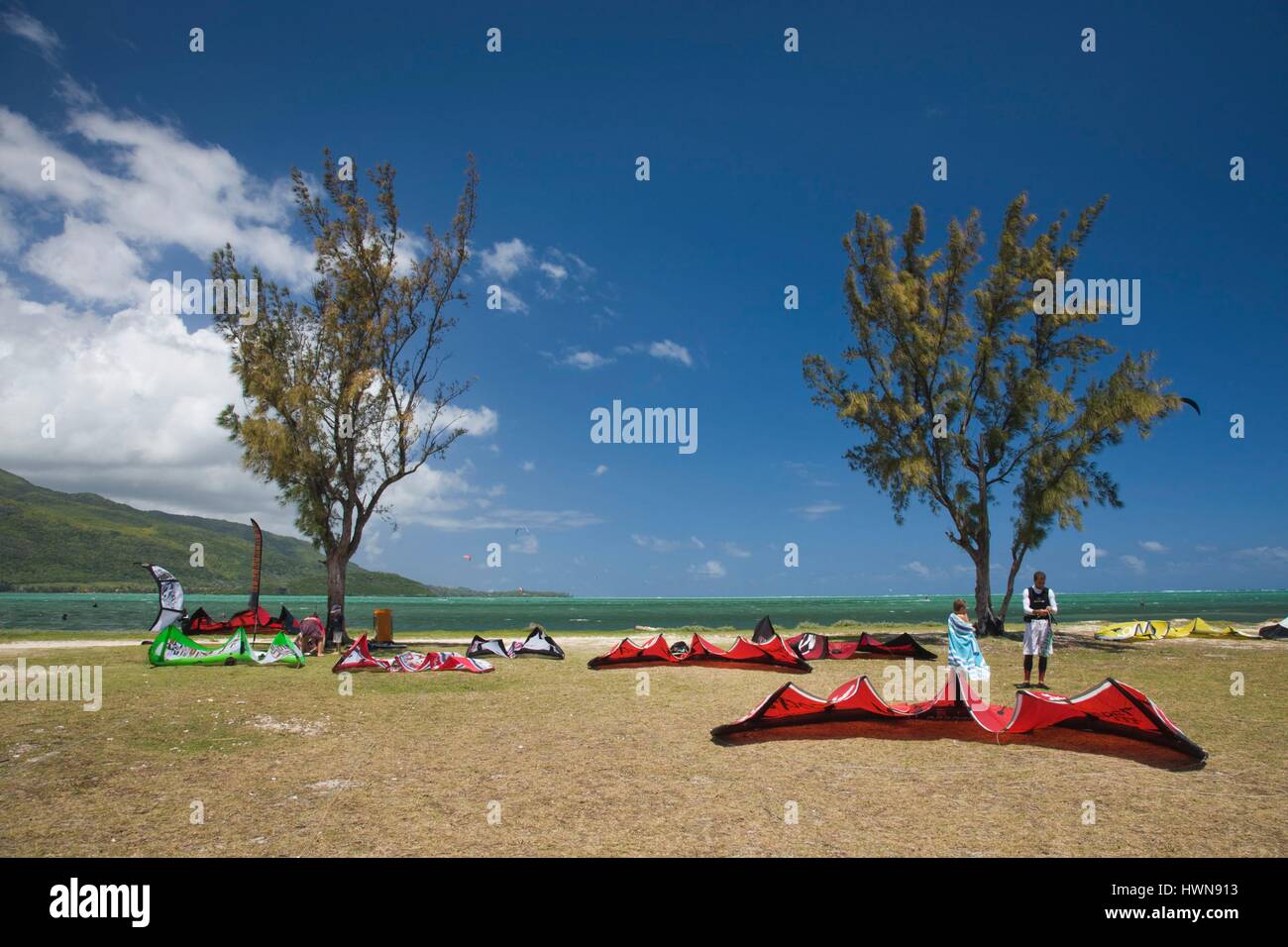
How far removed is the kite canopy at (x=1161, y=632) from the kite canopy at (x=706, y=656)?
56.3 feet

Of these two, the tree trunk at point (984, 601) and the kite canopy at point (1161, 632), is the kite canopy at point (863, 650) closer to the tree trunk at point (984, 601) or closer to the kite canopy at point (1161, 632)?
the tree trunk at point (984, 601)

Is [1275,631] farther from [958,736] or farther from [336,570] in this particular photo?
[336,570]

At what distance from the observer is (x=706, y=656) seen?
20828 millimetres

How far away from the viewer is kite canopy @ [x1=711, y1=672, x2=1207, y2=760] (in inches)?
369

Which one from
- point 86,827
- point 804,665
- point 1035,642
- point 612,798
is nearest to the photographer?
point 86,827

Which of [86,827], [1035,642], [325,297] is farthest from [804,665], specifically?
[325,297]

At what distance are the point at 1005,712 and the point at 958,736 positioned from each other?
1.15m

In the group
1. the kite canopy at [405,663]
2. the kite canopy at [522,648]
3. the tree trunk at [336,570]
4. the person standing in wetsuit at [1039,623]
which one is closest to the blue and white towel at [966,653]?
the person standing in wetsuit at [1039,623]

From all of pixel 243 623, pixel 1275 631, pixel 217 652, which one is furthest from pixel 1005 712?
pixel 1275 631

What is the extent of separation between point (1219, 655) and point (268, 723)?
26334mm

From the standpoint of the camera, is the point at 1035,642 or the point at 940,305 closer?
the point at 1035,642

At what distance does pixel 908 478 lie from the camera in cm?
2761

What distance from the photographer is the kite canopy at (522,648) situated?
73.1 ft
